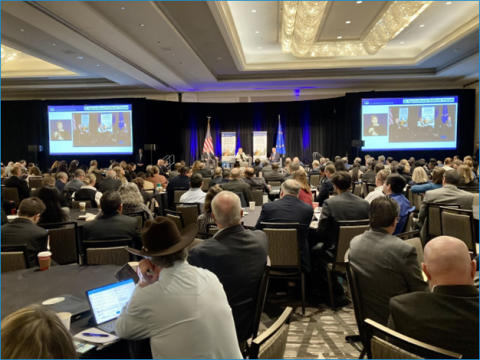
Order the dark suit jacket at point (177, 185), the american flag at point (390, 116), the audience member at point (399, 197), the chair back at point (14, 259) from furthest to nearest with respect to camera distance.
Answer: the american flag at point (390, 116) → the dark suit jacket at point (177, 185) → the audience member at point (399, 197) → the chair back at point (14, 259)

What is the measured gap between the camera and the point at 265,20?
9.40m

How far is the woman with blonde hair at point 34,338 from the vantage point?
933 millimetres

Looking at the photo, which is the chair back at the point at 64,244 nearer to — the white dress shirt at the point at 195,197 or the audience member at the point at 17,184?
the white dress shirt at the point at 195,197

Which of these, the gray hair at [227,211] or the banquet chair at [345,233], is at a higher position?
the gray hair at [227,211]

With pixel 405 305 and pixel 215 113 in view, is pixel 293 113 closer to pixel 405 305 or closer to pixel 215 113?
pixel 215 113

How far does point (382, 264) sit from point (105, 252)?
2000 millimetres

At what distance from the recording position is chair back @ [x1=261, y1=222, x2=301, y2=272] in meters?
3.39

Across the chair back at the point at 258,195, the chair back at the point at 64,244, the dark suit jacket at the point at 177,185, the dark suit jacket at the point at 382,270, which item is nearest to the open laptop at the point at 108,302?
the dark suit jacket at the point at 382,270

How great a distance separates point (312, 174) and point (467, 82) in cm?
995

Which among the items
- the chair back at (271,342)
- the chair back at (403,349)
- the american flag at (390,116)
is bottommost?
the chair back at (403,349)

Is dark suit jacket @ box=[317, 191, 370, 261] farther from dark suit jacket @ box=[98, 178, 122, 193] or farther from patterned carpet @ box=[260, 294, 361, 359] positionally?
dark suit jacket @ box=[98, 178, 122, 193]

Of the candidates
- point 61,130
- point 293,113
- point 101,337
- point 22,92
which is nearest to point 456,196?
point 101,337

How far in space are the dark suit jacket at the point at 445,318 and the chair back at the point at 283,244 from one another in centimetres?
172

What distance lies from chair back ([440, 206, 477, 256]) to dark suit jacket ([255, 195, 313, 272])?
1682 millimetres
